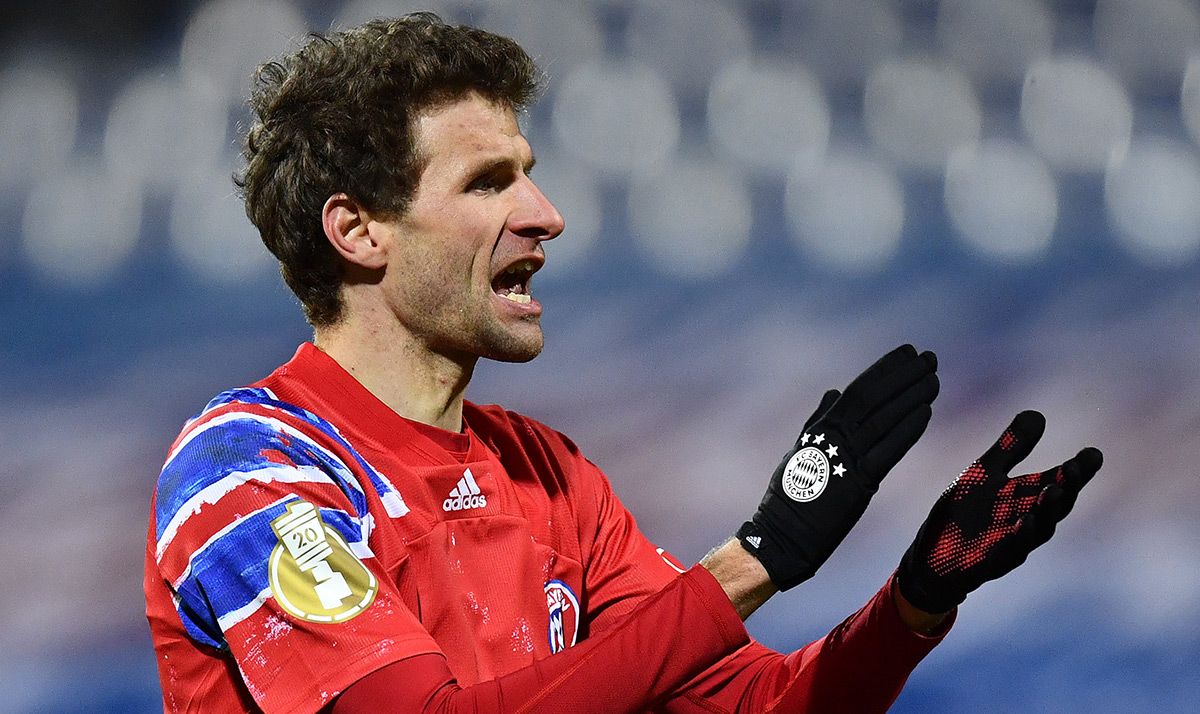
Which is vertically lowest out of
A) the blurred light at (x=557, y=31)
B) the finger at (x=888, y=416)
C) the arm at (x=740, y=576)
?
the arm at (x=740, y=576)

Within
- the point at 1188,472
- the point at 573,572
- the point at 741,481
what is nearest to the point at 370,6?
the point at 741,481

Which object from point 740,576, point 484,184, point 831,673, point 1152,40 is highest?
point 1152,40

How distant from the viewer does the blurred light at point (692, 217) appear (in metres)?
2.55

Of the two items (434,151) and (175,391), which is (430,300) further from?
(175,391)

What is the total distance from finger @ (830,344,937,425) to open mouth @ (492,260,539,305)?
459 millimetres

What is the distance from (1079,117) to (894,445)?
148 centimetres

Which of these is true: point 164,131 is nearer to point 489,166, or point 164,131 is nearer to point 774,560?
point 489,166

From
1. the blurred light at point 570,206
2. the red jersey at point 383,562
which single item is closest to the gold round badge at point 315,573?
the red jersey at point 383,562

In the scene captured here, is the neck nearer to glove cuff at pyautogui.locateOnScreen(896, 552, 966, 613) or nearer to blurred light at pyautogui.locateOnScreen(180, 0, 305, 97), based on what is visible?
glove cuff at pyautogui.locateOnScreen(896, 552, 966, 613)

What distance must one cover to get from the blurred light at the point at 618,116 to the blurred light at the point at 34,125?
3.05ft

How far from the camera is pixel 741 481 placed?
96.7 inches

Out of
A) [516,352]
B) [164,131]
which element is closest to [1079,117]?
[516,352]

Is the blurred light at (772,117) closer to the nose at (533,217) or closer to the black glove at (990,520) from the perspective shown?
the nose at (533,217)

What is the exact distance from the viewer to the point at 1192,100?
2.49 metres
